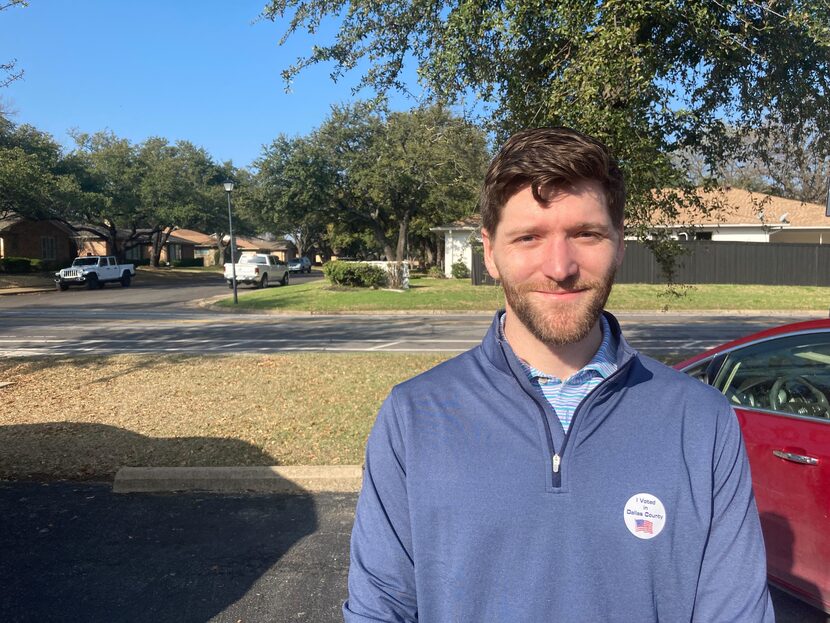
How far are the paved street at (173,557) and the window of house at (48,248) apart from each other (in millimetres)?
50493

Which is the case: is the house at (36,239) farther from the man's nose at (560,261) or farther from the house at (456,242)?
the man's nose at (560,261)

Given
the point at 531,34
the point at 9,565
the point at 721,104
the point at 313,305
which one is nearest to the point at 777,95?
the point at 721,104

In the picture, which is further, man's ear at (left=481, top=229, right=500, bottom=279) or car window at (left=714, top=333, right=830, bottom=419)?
car window at (left=714, top=333, right=830, bottom=419)

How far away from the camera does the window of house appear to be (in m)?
49.3

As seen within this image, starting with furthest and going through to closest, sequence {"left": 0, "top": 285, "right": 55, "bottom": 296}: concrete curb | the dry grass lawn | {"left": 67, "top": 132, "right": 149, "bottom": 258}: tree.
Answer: {"left": 67, "top": 132, "right": 149, "bottom": 258}: tree, {"left": 0, "top": 285, "right": 55, "bottom": 296}: concrete curb, the dry grass lawn

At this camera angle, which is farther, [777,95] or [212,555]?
[777,95]

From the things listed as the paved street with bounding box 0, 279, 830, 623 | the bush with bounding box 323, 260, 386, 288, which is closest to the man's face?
the paved street with bounding box 0, 279, 830, 623

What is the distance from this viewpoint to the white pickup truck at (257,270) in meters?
34.0

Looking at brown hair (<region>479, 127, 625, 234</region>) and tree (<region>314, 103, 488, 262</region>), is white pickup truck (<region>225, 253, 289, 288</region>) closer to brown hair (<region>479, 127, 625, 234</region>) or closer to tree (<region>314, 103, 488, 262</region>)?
tree (<region>314, 103, 488, 262</region>)

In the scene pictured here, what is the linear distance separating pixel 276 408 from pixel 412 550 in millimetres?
6052

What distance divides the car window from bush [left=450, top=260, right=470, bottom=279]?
32684 mm

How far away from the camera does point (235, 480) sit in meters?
5.40

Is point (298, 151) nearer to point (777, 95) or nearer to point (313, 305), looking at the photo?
point (313, 305)

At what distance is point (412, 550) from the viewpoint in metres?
1.47
